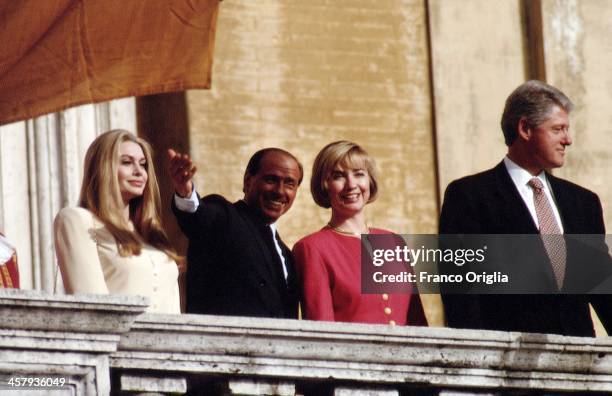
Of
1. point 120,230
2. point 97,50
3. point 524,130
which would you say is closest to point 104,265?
point 120,230

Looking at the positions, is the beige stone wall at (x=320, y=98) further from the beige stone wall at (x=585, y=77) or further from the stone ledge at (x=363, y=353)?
the stone ledge at (x=363, y=353)

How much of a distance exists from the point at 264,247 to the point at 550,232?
119cm

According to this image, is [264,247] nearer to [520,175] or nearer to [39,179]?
[520,175]

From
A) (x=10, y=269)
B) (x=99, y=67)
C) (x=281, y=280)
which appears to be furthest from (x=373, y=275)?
(x=99, y=67)

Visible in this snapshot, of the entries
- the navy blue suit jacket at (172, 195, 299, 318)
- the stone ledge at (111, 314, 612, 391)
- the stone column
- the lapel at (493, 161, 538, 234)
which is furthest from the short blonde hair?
the stone column

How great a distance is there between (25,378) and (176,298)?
122 centimetres

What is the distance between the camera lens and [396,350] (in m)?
8.46

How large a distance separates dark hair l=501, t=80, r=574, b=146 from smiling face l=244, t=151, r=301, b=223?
3.18 feet

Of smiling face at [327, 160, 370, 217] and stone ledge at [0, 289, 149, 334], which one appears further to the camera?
smiling face at [327, 160, 370, 217]

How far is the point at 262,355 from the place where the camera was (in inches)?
324

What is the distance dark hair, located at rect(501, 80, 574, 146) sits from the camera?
9625mm

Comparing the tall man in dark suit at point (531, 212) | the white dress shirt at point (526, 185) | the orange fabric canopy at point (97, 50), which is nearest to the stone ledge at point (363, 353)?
the tall man in dark suit at point (531, 212)

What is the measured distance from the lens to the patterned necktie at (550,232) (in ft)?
30.6

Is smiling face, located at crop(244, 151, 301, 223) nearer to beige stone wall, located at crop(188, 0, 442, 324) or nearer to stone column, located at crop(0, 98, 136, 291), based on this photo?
stone column, located at crop(0, 98, 136, 291)
